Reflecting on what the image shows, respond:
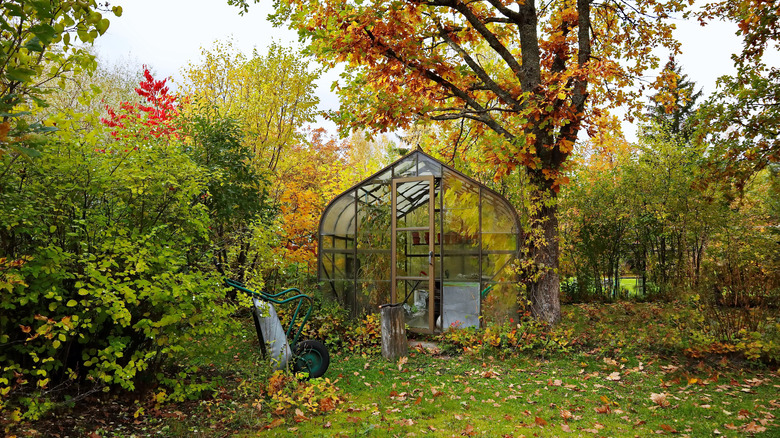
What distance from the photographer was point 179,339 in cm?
430

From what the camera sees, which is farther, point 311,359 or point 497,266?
point 497,266

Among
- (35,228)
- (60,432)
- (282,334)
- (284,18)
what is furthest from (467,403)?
(284,18)

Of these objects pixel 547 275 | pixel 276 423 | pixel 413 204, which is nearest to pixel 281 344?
pixel 276 423

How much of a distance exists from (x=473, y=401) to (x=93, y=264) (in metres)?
3.68

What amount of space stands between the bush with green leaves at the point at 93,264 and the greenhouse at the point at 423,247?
4641mm

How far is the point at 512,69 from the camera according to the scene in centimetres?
869

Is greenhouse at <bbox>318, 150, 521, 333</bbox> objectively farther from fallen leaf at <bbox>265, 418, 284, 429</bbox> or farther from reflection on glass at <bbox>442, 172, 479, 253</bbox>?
fallen leaf at <bbox>265, 418, 284, 429</bbox>

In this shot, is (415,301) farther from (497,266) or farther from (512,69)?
(512,69)

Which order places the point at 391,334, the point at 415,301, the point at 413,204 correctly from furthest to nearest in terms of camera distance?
the point at 413,204 → the point at 415,301 → the point at 391,334

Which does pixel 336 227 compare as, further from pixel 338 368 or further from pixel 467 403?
pixel 467 403

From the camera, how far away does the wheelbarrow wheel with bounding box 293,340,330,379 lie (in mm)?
5750

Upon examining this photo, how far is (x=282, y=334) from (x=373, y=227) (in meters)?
3.92

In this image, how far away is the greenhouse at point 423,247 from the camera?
8.51 meters

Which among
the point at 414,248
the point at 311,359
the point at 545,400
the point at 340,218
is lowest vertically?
the point at 545,400
